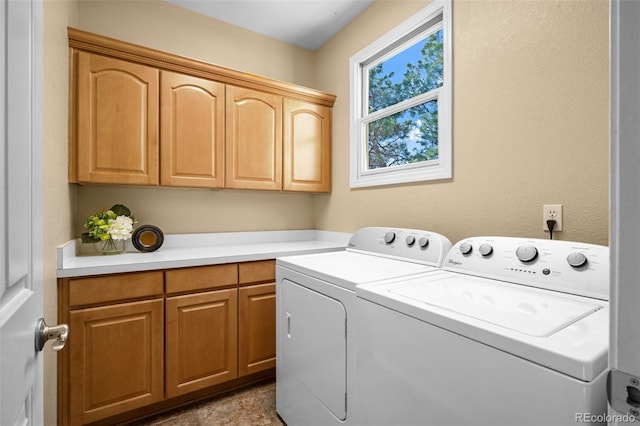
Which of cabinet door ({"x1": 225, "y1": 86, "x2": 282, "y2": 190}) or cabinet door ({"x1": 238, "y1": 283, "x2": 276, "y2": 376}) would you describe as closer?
cabinet door ({"x1": 238, "y1": 283, "x2": 276, "y2": 376})

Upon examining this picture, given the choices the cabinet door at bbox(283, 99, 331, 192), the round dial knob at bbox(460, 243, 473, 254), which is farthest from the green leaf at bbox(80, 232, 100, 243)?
the round dial knob at bbox(460, 243, 473, 254)

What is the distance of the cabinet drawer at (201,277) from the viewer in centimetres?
182

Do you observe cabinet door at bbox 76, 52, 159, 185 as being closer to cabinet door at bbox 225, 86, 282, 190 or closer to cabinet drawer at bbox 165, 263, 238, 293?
cabinet door at bbox 225, 86, 282, 190

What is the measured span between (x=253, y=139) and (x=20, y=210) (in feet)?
6.38

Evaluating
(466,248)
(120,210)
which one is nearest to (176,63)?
(120,210)

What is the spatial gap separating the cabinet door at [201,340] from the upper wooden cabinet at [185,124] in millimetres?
811

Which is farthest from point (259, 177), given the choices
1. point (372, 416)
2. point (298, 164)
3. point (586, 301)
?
point (586, 301)

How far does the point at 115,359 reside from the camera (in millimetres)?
1669

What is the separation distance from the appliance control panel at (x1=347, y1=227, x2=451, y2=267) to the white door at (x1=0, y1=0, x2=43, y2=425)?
146cm

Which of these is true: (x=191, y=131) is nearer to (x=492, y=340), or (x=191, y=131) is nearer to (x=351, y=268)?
(x=351, y=268)

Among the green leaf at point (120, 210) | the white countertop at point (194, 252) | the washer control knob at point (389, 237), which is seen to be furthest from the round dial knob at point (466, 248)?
the green leaf at point (120, 210)

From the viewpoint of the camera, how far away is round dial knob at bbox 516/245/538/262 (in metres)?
1.19

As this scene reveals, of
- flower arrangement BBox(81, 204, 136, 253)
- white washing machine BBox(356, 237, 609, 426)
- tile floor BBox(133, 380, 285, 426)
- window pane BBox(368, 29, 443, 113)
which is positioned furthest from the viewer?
window pane BBox(368, 29, 443, 113)

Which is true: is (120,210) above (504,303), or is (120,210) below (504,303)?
above
